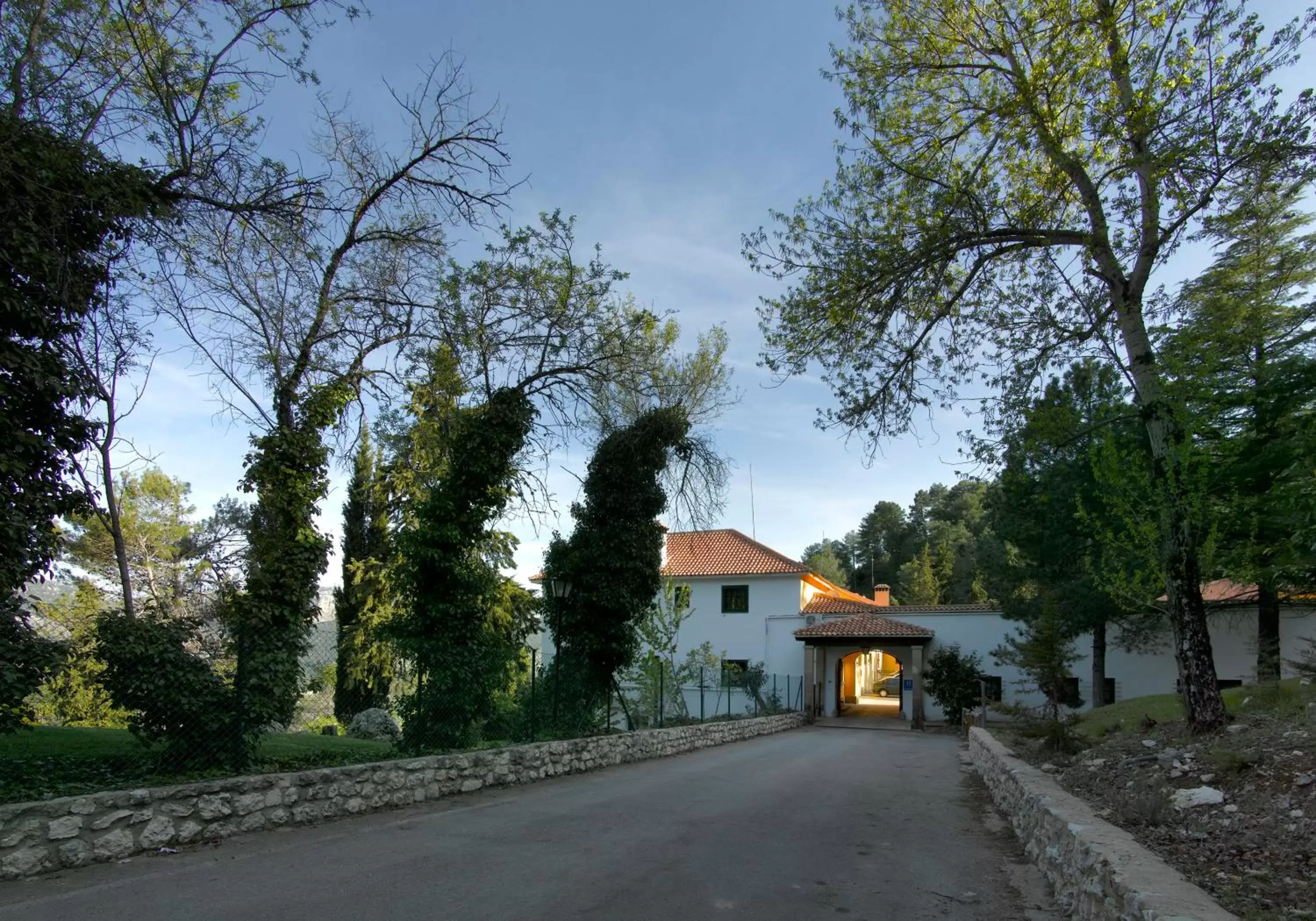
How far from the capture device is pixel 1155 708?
14.5 metres

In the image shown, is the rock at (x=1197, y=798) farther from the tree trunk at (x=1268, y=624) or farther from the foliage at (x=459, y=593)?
the tree trunk at (x=1268, y=624)

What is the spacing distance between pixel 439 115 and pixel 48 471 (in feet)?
21.9

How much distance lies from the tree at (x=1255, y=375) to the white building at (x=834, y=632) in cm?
1277

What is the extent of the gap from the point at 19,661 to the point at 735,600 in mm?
30305

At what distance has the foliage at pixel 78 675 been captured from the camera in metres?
7.17

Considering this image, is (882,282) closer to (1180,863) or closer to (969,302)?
(969,302)

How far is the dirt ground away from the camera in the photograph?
422cm

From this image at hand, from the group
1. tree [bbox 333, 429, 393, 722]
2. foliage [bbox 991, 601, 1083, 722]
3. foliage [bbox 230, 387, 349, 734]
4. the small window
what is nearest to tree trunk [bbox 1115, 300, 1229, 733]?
foliage [bbox 991, 601, 1083, 722]

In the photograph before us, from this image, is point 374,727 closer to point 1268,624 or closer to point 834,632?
point 834,632

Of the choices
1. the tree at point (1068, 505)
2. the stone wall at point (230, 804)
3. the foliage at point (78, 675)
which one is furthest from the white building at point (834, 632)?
the foliage at point (78, 675)

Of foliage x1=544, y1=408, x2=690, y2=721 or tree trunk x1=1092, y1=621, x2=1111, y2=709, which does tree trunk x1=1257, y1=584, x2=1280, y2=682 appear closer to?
tree trunk x1=1092, y1=621, x2=1111, y2=709

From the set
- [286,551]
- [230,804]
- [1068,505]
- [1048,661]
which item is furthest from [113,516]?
[1068,505]

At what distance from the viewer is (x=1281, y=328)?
1284 cm

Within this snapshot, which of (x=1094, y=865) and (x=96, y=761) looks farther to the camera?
(x=96, y=761)
